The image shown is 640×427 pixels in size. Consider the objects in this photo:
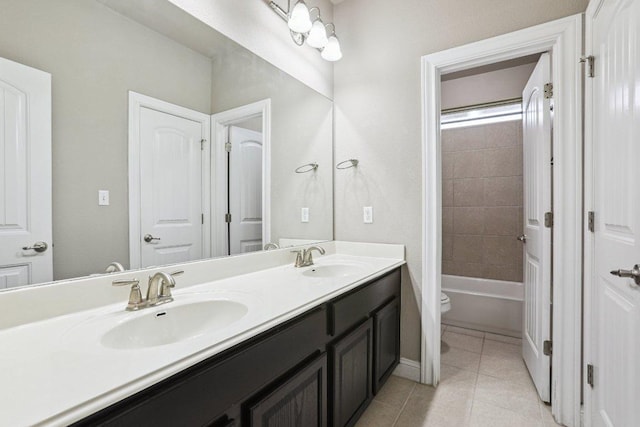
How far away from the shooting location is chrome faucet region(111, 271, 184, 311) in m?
1.05

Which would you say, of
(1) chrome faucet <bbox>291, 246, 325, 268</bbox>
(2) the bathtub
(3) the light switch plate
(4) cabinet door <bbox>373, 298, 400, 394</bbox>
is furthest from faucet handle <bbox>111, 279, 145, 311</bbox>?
(2) the bathtub

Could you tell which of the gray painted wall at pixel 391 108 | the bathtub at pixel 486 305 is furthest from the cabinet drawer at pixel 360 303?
the bathtub at pixel 486 305

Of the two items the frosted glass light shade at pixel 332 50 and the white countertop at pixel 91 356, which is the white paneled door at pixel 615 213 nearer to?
the white countertop at pixel 91 356

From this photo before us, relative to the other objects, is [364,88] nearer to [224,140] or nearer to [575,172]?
[224,140]

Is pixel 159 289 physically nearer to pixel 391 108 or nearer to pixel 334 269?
pixel 334 269

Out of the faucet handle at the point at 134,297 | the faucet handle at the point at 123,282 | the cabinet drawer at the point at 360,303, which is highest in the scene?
the faucet handle at the point at 123,282

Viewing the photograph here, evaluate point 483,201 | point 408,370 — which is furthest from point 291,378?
point 483,201

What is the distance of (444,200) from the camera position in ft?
11.0

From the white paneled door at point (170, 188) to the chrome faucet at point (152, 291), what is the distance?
0.55 ft

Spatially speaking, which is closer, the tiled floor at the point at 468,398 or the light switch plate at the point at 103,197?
the light switch plate at the point at 103,197

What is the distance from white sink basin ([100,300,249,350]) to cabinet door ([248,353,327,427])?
0.91 ft

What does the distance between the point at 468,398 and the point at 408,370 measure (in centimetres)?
37

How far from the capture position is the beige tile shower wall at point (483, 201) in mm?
3004

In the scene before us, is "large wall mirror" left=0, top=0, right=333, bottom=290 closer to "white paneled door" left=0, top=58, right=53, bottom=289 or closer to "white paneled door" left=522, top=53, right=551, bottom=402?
"white paneled door" left=0, top=58, right=53, bottom=289
